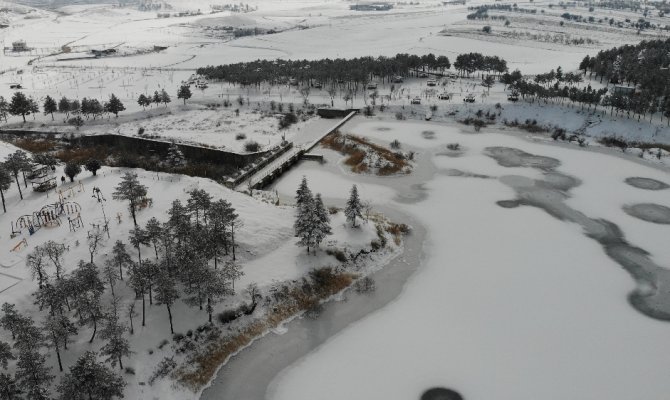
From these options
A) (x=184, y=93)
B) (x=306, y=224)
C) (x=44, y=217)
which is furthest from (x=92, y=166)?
(x=184, y=93)

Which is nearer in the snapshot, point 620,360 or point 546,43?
point 620,360

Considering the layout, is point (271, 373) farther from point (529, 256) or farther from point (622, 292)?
point (622, 292)

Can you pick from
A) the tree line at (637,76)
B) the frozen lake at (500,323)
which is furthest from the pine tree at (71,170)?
the tree line at (637,76)

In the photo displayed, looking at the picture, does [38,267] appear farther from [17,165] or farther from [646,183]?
[646,183]

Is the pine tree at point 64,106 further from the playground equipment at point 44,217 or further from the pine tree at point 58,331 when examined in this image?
the pine tree at point 58,331

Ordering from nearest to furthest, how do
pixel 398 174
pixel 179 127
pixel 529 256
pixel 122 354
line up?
pixel 122 354, pixel 529 256, pixel 398 174, pixel 179 127

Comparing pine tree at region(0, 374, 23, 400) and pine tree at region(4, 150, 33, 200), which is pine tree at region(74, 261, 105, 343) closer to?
pine tree at region(0, 374, 23, 400)

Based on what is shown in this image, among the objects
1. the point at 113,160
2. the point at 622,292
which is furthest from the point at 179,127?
the point at 622,292
